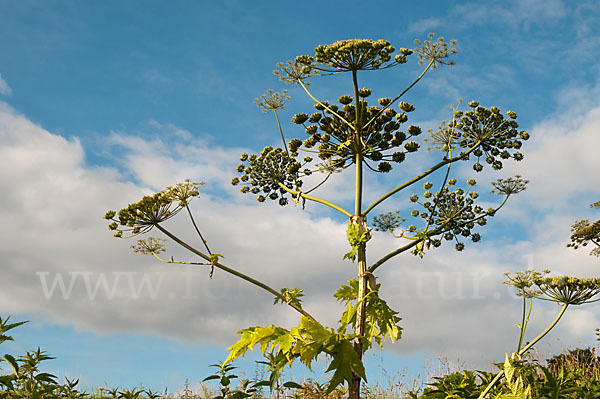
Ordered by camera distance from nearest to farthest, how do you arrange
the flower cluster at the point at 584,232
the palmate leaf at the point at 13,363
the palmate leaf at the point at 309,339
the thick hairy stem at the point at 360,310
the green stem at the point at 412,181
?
the palmate leaf at the point at 13,363, the palmate leaf at the point at 309,339, the thick hairy stem at the point at 360,310, the green stem at the point at 412,181, the flower cluster at the point at 584,232

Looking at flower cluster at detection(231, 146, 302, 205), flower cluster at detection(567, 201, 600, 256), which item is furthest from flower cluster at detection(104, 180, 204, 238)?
flower cluster at detection(567, 201, 600, 256)

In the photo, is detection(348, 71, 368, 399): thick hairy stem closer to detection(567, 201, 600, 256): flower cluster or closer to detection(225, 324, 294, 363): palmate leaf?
detection(225, 324, 294, 363): palmate leaf

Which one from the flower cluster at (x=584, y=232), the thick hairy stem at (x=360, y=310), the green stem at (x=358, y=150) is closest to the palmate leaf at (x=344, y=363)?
the thick hairy stem at (x=360, y=310)

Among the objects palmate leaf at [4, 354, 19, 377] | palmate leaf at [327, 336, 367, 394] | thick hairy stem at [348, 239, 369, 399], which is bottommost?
palmate leaf at [4, 354, 19, 377]

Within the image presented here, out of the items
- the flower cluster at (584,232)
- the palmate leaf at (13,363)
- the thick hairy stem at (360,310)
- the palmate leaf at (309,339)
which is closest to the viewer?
the palmate leaf at (13,363)

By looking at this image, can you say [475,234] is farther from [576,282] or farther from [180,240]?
[180,240]

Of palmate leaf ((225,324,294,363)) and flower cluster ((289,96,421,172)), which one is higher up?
flower cluster ((289,96,421,172))

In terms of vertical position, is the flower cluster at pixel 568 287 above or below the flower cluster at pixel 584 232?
below

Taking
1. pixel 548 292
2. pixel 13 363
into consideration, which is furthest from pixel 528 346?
pixel 13 363

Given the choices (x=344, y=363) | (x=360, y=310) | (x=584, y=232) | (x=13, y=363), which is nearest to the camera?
(x=13, y=363)

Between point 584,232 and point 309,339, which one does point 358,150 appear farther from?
point 584,232

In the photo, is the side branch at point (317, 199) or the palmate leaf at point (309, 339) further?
the side branch at point (317, 199)

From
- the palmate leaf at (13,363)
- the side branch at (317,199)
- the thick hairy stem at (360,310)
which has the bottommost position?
the palmate leaf at (13,363)

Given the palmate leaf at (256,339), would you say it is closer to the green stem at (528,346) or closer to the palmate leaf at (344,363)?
the palmate leaf at (344,363)
